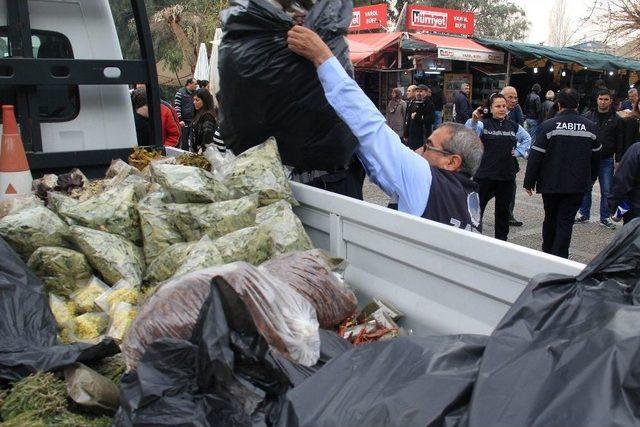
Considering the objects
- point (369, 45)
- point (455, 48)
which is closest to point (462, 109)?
point (455, 48)

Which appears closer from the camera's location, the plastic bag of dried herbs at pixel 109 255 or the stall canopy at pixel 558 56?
the plastic bag of dried herbs at pixel 109 255

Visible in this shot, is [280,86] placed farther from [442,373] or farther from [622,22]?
[622,22]


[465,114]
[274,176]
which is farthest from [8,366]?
[465,114]

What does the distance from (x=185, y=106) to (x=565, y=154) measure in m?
9.30

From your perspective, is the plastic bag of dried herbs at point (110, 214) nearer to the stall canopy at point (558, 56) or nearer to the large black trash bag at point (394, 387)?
the large black trash bag at point (394, 387)

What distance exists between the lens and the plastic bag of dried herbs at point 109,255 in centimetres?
254

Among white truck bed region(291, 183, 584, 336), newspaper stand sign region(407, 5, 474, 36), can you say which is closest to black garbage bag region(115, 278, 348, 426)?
Answer: white truck bed region(291, 183, 584, 336)

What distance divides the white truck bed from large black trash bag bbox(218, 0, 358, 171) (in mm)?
572

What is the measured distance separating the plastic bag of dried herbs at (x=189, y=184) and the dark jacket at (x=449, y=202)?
0.93m

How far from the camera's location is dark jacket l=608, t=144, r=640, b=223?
551cm

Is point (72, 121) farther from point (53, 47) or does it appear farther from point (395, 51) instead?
point (395, 51)

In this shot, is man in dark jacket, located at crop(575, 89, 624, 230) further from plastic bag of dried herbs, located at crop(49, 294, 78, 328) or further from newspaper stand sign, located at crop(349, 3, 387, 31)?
newspaper stand sign, located at crop(349, 3, 387, 31)

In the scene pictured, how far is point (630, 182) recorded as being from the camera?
554 cm

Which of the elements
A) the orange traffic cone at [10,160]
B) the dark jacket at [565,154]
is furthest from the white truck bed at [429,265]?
the dark jacket at [565,154]
